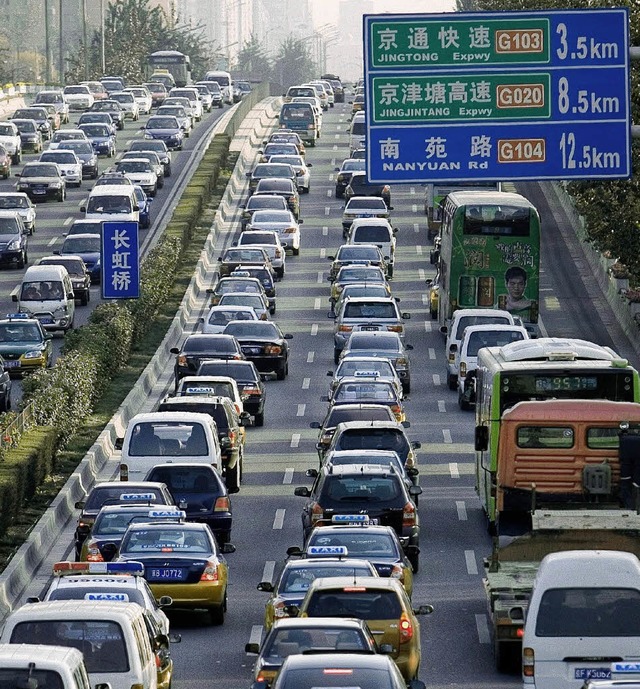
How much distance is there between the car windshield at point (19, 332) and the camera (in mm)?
47656

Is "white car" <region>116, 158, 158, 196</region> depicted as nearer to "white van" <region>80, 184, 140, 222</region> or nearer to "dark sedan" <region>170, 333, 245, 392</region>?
"white van" <region>80, 184, 140, 222</region>

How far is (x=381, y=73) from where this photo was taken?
28641 millimetres

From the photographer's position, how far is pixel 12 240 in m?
62.7

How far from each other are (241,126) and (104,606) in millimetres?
88289

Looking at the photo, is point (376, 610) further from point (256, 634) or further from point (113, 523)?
point (113, 523)

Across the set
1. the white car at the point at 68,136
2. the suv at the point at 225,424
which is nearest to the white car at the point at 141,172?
the white car at the point at 68,136

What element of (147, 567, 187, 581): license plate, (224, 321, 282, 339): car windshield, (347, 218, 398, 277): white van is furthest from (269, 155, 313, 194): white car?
(147, 567, 187, 581): license plate

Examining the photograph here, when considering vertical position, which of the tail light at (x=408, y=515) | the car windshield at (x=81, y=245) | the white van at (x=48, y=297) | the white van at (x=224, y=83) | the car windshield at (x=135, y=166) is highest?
the white van at (x=224, y=83)

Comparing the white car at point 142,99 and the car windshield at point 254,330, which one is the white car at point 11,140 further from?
the car windshield at point 254,330

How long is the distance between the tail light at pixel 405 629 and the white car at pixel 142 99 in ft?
302

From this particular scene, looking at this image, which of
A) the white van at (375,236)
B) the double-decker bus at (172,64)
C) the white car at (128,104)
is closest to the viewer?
the white van at (375,236)

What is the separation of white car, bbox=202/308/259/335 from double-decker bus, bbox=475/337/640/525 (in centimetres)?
1964

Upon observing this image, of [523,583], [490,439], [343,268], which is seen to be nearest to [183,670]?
[523,583]

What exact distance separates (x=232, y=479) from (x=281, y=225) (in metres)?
34.3
